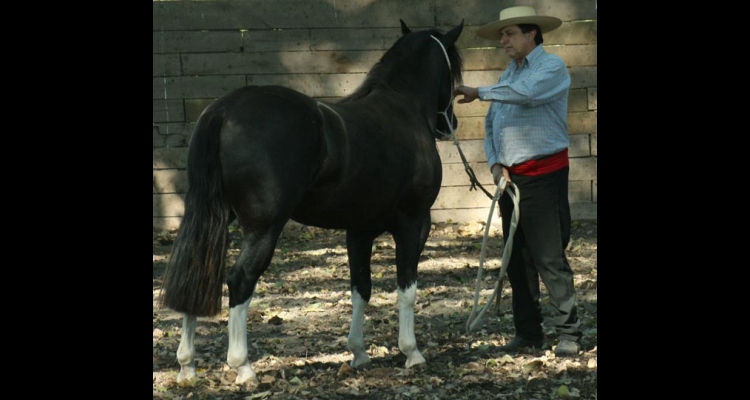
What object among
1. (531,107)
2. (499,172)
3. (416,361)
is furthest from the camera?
(499,172)

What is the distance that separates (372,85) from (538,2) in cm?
493

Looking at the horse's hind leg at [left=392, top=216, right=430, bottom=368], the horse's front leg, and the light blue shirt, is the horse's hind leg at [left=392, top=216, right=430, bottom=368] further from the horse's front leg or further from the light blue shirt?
the horse's front leg

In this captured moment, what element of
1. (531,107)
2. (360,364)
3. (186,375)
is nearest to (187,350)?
(186,375)

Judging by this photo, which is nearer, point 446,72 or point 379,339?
point 446,72

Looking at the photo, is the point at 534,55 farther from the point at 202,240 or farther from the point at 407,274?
the point at 202,240

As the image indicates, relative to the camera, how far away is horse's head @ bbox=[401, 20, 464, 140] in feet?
19.0

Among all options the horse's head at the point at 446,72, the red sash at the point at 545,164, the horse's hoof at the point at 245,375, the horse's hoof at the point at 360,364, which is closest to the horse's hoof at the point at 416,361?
the horse's hoof at the point at 360,364

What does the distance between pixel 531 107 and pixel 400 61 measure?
2.88 feet

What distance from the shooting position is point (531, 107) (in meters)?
5.40

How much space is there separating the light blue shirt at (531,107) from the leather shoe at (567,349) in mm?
1114

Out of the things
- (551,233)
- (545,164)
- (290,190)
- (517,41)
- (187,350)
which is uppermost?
(517,41)

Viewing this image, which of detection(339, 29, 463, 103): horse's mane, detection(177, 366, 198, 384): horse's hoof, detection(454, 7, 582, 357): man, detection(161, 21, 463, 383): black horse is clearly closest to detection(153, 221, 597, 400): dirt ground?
detection(177, 366, 198, 384): horse's hoof

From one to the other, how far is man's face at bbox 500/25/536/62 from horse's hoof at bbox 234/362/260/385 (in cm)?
235
